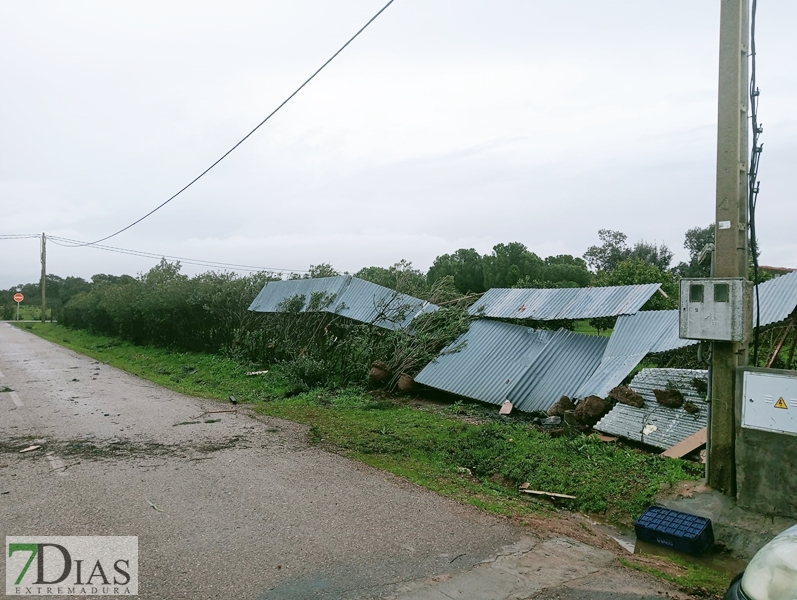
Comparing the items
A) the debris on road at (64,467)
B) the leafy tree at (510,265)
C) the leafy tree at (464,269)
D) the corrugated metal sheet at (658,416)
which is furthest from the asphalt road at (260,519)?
the leafy tree at (464,269)

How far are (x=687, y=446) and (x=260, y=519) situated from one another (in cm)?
533

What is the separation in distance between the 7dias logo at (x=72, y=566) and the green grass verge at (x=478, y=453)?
320cm

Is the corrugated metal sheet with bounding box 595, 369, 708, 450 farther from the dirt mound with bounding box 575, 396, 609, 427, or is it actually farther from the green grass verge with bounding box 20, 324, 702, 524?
the green grass verge with bounding box 20, 324, 702, 524

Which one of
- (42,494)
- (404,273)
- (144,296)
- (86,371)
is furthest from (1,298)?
(42,494)

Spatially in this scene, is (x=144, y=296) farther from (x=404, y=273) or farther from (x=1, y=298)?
(x=1, y=298)

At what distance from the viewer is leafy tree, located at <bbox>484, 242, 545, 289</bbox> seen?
128ft

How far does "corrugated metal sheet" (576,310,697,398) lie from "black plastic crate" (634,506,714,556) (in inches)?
146

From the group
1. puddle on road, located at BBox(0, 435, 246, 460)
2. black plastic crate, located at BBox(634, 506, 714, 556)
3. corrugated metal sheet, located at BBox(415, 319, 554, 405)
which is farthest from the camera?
corrugated metal sheet, located at BBox(415, 319, 554, 405)

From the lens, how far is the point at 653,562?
491 cm

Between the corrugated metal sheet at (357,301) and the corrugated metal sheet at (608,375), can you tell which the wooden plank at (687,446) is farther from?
the corrugated metal sheet at (357,301)

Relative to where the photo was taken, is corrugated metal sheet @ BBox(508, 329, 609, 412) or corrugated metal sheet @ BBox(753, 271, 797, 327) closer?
corrugated metal sheet @ BBox(753, 271, 797, 327)

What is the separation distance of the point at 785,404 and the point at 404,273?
1201cm

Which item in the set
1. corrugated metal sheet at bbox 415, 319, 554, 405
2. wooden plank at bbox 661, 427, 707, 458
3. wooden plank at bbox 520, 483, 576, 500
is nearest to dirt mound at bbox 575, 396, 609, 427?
wooden plank at bbox 661, 427, 707, 458

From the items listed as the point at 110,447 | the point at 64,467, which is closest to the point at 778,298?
the point at 110,447
